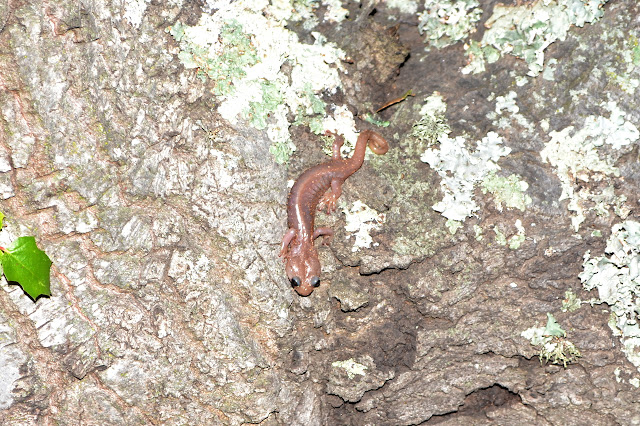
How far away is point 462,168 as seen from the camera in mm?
3359

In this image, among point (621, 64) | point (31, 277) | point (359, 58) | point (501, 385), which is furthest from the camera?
point (359, 58)

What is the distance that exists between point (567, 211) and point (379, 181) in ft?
4.00

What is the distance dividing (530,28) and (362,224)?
67.2 inches

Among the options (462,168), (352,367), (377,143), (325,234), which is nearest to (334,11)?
(377,143)

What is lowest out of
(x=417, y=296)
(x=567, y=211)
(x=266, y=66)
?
(x=417, y=296)

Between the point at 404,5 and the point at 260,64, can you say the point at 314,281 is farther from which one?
the point at 404,5

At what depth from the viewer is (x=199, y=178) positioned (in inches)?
128

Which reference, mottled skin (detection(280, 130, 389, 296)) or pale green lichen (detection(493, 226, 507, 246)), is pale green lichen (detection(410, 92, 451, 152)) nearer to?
mottled skin (detection(280, 130, 389, 296))

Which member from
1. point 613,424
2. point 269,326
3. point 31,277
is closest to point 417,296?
point 269,326

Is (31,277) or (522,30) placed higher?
(522,30)

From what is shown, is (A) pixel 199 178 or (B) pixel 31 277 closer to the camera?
(B) pixel 31 277

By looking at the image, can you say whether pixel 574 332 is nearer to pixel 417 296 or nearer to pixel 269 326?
pixel 417 296

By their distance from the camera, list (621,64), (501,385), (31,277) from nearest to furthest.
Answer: (31,277), (621,64), (501,385)

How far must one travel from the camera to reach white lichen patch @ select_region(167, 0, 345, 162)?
3.31 m
